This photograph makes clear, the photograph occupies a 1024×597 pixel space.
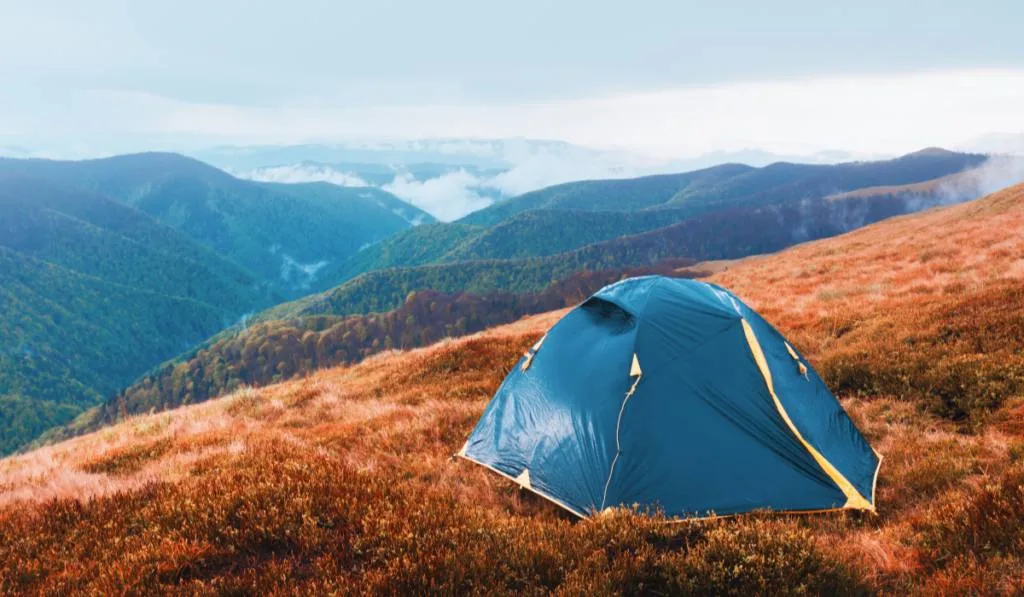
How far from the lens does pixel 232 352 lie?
632 ft

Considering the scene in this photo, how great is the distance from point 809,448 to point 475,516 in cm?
513

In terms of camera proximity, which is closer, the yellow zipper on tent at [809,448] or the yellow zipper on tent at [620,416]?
the yellow zipper on tent at [809,448]

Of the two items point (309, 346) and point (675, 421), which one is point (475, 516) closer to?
point (675, 421)

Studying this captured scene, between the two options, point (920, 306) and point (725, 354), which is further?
point (920, 306)

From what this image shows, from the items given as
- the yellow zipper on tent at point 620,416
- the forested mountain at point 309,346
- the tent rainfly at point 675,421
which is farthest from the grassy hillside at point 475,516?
the forested mountain at point 309,346

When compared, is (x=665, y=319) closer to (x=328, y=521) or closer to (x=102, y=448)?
(x=328, y=521)

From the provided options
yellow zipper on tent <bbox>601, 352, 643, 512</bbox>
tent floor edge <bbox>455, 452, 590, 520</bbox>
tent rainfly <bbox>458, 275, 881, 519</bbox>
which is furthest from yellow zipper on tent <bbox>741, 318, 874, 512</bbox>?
tent floor edge <bbox>455, 452, 590, 520</bbox>

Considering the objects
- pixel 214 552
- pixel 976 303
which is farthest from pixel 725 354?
pixel 976 303

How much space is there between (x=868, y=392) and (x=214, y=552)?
38.6 feet

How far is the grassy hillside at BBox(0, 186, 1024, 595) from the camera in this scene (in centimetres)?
456

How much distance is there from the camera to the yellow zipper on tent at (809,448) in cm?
710

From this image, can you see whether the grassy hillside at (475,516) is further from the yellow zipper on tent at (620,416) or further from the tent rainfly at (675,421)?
the yellow zipper on tent at (620,416)

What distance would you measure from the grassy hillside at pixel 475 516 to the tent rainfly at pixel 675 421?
0.45 metres

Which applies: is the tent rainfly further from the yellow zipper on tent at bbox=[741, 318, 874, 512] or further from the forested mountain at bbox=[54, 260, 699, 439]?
the forested mountain at bbox=[54, 260, 699, 439]
